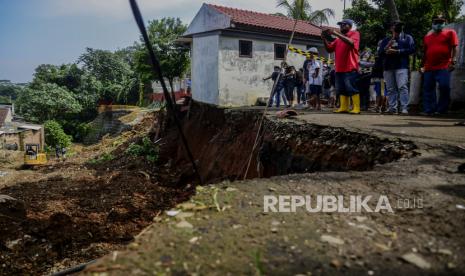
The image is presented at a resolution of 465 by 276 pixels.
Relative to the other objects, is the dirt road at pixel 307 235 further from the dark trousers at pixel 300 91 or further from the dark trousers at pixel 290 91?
the dark trousers at pixel 300 91

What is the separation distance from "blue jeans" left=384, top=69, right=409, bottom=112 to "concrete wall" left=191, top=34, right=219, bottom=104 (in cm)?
951

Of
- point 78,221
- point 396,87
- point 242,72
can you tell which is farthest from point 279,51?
point 78,221

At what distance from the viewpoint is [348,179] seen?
2867 millimetres

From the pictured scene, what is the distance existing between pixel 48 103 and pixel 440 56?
3416 cm

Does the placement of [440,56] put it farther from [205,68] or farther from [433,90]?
[205,68]

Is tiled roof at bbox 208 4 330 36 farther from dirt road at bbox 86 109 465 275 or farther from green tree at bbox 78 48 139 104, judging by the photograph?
green tree at bbox 78 48 139 104

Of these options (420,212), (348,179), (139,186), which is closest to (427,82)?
(348,179)

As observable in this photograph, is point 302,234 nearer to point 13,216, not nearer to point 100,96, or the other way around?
point 13,216

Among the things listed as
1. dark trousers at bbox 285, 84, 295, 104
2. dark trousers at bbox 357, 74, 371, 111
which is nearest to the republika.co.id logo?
dark trousers at bbox 357, 74, 371, 111

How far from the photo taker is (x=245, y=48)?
16.8m

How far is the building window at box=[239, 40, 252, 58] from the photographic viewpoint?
16.5 metres

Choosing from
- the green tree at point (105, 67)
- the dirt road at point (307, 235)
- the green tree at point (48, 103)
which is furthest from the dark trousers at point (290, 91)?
the green tree at point (105, 67)

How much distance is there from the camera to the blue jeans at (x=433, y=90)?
Answer: 682 cm

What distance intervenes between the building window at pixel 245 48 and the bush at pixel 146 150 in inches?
228
